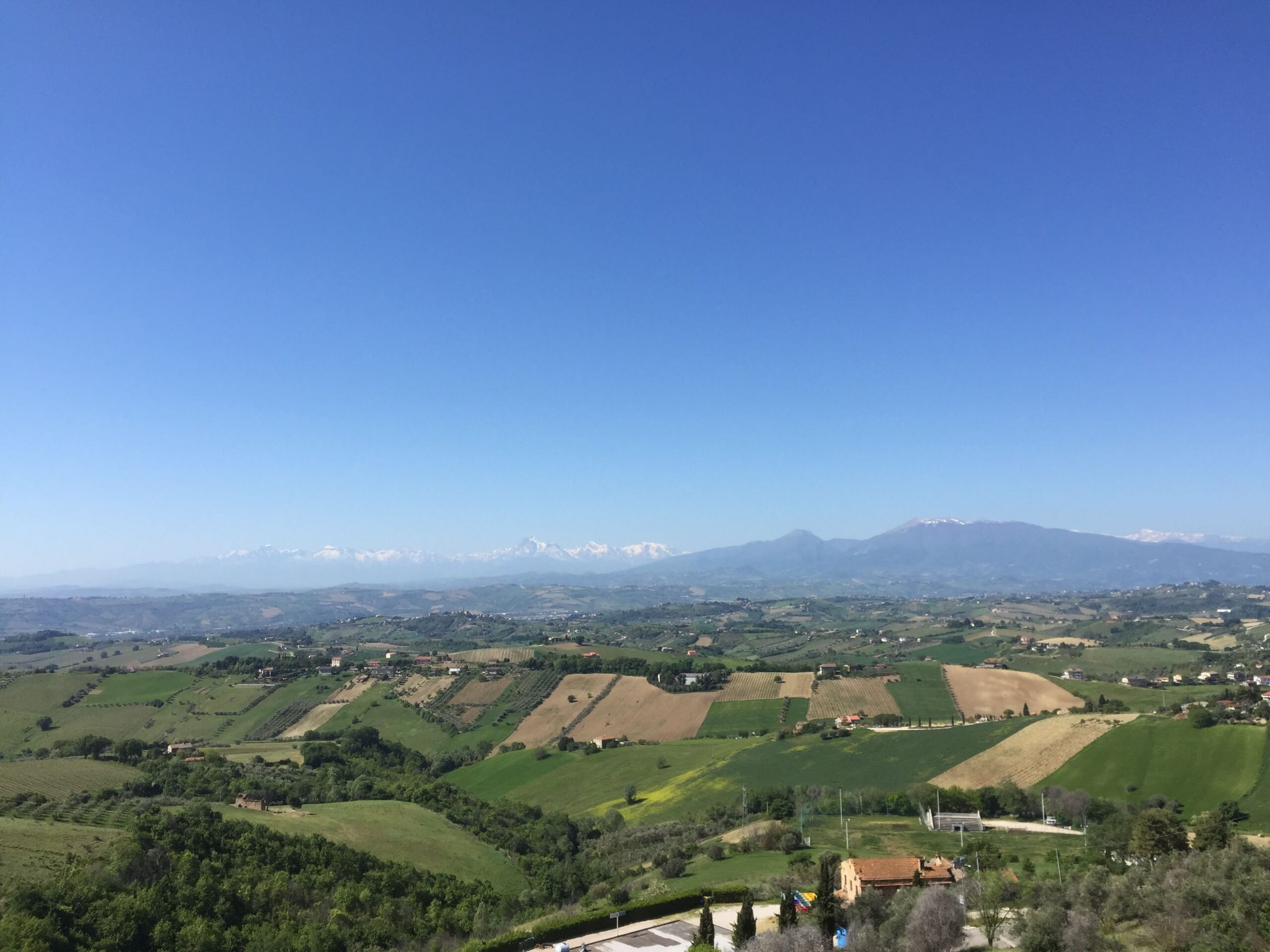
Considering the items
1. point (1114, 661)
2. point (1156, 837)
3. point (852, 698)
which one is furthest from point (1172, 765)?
point (1114, 661)

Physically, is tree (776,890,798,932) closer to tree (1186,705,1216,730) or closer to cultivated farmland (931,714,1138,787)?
cultivated farmland (931,714,1138,787)

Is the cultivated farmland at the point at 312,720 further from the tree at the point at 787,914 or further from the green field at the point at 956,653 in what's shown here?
the green field at the point at 956,653

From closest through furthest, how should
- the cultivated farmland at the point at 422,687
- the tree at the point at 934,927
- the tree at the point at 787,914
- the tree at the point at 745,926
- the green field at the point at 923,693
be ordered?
the tree at the point at 934,927 < the tree at the point at 787,914 < the tree at the point at 745,926 < the green field at the point at 923,693 < the cultivated farmland at the point at 422,687

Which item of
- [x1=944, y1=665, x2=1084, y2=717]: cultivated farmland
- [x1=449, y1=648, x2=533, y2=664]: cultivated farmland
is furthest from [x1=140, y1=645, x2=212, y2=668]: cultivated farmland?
[x1=944, y1=665, x2=1084, y2=717]: cultivated farmland

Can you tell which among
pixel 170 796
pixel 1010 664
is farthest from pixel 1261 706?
pixel 170 796

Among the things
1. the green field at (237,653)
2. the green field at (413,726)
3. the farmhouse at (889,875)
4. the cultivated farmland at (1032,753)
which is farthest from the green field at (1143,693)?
the green field at (237,653)

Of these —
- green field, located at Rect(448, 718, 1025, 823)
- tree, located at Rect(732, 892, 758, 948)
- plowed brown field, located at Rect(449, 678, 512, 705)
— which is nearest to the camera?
tree, located at Rect(732, 892, 758, 948)

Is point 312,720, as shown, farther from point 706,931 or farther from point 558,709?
point 706,931
